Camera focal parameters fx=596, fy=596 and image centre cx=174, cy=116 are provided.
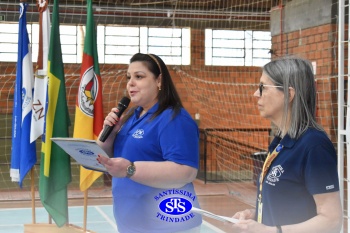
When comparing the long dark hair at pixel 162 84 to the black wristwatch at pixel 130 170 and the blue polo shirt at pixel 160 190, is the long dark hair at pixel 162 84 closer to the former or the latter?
the blue polo shirt at pixel 160 190

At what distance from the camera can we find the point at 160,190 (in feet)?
7.29

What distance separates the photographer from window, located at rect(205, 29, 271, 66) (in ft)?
41.2

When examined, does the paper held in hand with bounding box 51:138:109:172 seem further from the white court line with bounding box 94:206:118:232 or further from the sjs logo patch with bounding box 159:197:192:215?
the white court line with bounding box 94:206:118:232

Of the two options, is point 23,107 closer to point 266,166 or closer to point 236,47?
point 266,166

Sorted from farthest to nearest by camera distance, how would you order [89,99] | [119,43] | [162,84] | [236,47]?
[236,47]
[119,43]
[89,99]
[162,84]

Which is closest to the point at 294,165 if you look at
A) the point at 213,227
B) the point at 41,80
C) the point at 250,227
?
the point at 250,227

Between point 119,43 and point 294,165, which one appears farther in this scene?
point 119,43

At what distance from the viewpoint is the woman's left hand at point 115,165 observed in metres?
2.04

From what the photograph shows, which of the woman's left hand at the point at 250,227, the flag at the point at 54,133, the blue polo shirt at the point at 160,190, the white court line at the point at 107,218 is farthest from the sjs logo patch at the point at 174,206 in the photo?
the white court line at the point at 107,218

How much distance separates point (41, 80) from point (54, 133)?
45cm

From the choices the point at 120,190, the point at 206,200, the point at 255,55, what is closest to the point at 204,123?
the point at 255,55

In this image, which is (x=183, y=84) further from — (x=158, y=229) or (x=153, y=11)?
(x=158, y=229)

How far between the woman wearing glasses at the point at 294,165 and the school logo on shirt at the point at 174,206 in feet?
1.39

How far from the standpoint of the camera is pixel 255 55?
1273cm
